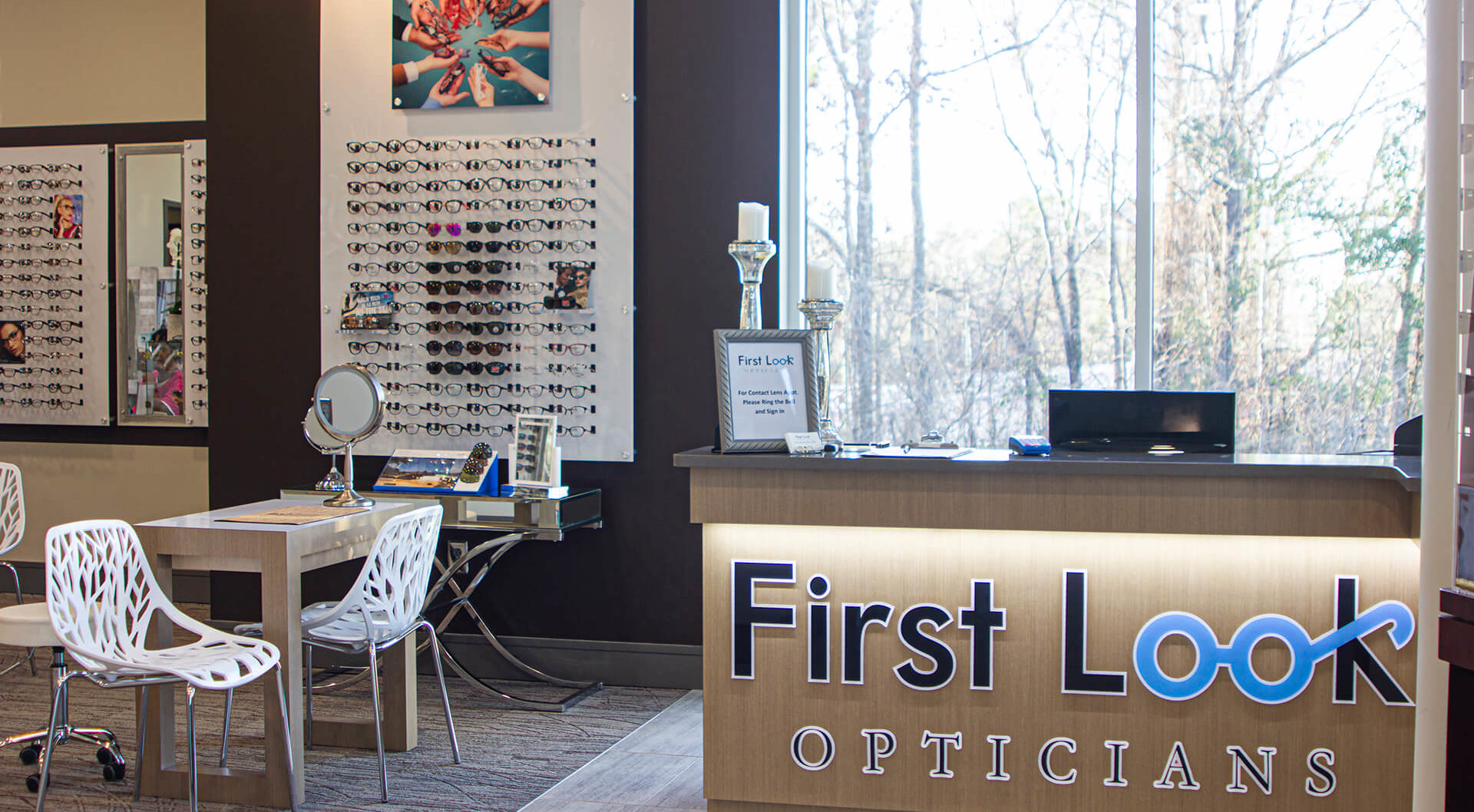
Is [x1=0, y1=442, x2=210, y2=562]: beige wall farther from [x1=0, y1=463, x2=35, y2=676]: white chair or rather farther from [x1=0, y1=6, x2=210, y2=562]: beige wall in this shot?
[x1=0, y1=463, x2=35, y2=676]: white chair

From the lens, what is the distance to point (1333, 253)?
401cm

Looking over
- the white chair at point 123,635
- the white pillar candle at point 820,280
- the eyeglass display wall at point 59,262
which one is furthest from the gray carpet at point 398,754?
the eyeglass display wall at point 59,262

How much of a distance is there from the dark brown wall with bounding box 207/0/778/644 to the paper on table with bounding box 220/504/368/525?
45.9 inches

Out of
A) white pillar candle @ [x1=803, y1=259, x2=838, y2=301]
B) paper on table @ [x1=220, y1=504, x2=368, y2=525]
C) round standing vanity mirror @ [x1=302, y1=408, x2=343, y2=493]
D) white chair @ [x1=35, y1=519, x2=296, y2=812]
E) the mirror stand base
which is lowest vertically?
white chair @ [x1=35, y1=519, x2=296, y2=812]

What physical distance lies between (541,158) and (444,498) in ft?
4.49

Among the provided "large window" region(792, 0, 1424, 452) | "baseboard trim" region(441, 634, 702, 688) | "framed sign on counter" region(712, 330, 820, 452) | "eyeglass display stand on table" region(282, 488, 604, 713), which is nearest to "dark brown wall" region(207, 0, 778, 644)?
"baseboard trim" region(441, 634, 702, 688)

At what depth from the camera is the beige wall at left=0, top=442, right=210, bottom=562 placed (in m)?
5.89

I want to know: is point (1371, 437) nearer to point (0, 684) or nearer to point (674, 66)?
point (674, 66)

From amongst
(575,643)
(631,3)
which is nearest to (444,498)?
(575,643)

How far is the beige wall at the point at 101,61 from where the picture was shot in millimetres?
5855

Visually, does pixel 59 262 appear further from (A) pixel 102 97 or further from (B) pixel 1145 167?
(B) pixel 1145 167

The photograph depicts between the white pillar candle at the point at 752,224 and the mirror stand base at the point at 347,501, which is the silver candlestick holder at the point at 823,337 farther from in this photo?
the mirror stand base at the point at 347,501

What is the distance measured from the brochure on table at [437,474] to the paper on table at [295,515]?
25.7 inches

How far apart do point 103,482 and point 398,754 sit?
11.0 feet
